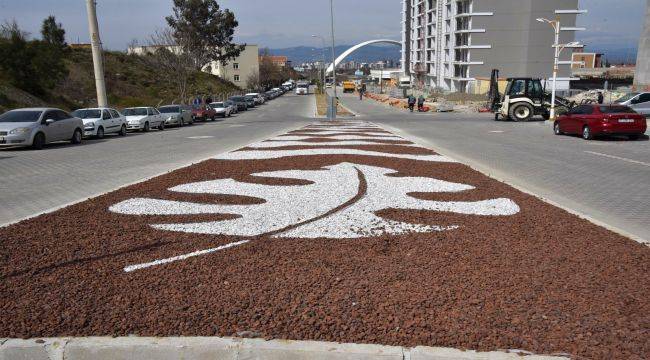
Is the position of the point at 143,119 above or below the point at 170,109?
below

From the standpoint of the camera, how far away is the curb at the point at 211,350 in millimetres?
3523

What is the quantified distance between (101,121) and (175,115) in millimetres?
8782

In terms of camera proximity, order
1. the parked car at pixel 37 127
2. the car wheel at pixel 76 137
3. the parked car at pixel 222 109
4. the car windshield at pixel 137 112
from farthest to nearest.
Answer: the parked car at pixel 222 109
the car windshield at pixel 137 112
the car wheel at pixel 76 137
the parked car at pixel 37 127

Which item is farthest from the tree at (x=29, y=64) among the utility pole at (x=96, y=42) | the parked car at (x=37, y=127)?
the parked car at (x=37, y=127)

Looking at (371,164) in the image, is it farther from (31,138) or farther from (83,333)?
(31,138)

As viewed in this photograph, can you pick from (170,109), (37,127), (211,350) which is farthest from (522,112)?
(211,350)

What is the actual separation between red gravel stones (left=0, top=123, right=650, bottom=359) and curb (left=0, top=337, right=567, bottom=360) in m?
0.13

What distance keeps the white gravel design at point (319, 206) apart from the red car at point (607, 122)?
42.6 feet

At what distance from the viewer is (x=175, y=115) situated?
32531 mm

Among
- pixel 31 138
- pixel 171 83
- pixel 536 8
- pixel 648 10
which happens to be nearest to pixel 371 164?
pixel 31 138

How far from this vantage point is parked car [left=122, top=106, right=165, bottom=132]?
91.6 ft

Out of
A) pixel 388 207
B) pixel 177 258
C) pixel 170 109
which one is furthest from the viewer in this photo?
pixel 170 109

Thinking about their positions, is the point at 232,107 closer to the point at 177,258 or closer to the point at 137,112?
the point at 137,112

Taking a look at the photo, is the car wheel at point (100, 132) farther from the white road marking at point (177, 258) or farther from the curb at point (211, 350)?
the curb at point (211, 350)
